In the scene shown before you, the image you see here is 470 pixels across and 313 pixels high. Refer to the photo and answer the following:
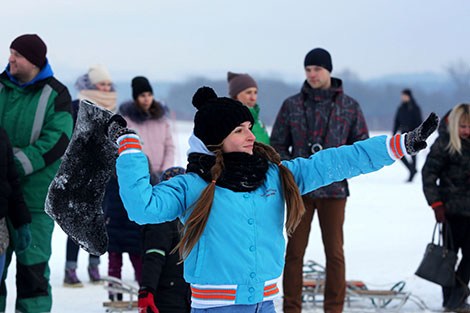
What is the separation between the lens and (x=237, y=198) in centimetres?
289

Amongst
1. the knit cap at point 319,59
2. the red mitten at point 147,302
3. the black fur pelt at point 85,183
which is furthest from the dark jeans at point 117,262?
the black fur pelt at point 85,183

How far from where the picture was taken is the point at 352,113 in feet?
17.1

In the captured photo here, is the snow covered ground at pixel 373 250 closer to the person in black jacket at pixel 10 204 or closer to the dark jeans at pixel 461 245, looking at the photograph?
the dark jeans at pixel 461 245

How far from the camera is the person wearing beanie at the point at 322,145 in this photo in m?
5.10

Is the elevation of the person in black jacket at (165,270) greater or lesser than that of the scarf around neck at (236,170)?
lesser

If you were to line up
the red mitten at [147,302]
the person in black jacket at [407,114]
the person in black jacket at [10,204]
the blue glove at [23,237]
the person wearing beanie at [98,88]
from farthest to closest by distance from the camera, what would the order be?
1. the person in black jacket at [407,114]
2. the person wearing beanie at [98,88]
3. the blue glove at [23,237]
4. the person in black jacket at [10,204]
5. the red mitten at [147,302]

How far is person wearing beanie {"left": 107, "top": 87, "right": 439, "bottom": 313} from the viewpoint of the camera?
283 cm

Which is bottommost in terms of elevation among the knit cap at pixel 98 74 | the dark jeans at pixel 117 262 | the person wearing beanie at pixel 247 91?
the dark jeans at pixel 117 262

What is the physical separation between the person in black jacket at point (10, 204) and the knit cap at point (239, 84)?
1.98 m

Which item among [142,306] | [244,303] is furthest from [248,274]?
[142,306]

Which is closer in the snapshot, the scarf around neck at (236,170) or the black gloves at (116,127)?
the black gloves at (116,127)

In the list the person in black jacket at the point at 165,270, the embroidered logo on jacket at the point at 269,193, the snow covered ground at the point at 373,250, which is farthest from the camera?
the snow covered ground at the point at 373,250

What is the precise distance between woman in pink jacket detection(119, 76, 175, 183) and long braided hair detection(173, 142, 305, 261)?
11.3 feet

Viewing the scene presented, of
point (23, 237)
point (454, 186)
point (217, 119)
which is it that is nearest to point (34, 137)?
point (23, 237)
